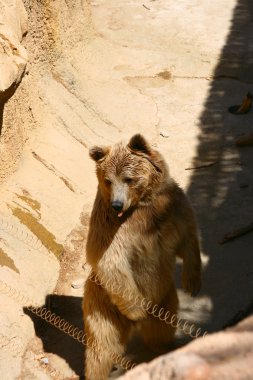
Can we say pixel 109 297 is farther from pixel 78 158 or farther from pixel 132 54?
pixel 132 54

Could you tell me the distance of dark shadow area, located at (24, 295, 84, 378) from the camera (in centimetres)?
574

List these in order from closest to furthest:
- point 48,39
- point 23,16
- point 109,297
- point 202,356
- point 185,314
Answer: point 202,356
point 109,297
point 185,314
point 23,16
point 48,39

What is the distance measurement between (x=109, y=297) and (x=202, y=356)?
10.8 ft

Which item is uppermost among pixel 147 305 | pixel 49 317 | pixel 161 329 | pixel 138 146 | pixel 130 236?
pixel 138 146

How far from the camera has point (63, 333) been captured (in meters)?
6.00

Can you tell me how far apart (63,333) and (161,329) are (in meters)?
1.11

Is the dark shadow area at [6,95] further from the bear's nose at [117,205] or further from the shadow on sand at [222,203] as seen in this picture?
the bear's nose at [117,205]

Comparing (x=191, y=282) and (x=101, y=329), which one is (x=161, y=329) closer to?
(x=191, y=282)

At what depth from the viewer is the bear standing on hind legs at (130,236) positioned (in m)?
4.73

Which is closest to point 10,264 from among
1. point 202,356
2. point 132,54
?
point 202,356

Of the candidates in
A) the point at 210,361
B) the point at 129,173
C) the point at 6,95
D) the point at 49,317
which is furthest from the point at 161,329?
the point at 210,361

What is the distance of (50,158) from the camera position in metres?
7.66

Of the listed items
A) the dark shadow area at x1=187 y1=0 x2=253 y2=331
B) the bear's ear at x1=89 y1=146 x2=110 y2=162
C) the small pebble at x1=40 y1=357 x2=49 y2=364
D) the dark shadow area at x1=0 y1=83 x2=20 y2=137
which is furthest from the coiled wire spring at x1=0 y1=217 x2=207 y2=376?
the dark shadow area at x1=0 y1=83 x2=20 y2=137

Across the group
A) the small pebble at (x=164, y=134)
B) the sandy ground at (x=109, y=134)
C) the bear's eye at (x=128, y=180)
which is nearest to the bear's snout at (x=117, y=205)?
the bear's eye at (x=128, y=180)
